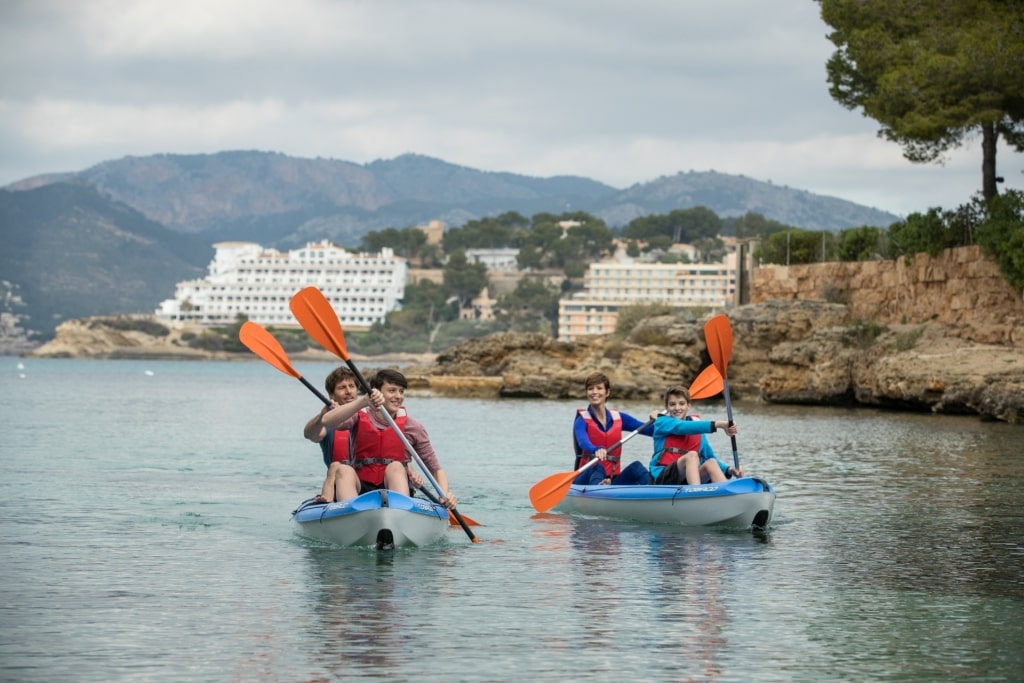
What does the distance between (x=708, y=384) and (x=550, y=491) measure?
2491 mm

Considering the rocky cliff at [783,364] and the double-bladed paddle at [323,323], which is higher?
the double-bladed paddle at [323,323]

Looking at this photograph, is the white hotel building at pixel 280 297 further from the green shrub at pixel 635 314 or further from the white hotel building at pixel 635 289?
the green shrub at pixel 635 314

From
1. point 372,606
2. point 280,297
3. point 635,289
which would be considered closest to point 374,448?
point 372,606

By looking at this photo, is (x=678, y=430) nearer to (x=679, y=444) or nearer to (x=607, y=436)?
(x=679, y=444)

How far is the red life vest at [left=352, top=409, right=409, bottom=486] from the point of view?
476 inches

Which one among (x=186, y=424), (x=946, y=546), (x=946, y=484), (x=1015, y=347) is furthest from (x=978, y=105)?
(x=946, y=546)

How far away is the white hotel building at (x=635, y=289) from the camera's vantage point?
159m

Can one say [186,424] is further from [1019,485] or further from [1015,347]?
[1019,485]

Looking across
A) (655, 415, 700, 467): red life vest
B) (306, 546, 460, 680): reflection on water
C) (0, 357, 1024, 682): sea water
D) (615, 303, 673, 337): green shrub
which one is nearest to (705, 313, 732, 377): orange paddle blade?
(0, 357, 1024, 682): sea water

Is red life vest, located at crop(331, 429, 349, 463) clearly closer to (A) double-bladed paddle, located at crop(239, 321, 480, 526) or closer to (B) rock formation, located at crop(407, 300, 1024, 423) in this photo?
(A) double-bladed paddle, located at crop(239, 321, 480, 526)

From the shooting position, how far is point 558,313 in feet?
561

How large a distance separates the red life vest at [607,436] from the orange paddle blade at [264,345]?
3.34 meters

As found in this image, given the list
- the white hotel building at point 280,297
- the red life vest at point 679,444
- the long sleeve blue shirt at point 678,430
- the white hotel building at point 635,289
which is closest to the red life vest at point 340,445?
the long sleeve blue shirt at point 678,430

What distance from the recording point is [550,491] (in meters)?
15.2
